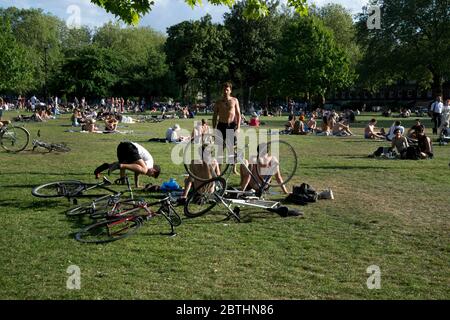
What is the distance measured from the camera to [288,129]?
1070 inches

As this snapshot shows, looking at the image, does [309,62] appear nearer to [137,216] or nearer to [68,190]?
[68,190]

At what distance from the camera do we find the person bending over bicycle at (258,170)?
31.3 ft

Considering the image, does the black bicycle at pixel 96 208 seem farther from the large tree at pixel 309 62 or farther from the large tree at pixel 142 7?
the large tree at pixel 309 62

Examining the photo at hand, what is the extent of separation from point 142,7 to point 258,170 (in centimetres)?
416

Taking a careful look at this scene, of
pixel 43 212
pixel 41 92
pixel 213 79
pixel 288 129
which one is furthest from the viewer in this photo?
pixel 41 92

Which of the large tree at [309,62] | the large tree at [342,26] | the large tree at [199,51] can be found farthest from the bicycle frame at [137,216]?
the large tree at [342,26]

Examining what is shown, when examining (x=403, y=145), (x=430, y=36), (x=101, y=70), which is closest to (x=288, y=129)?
(x=403, y=145)

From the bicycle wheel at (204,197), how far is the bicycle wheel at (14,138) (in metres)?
10.5

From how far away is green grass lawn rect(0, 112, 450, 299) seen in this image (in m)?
5.02

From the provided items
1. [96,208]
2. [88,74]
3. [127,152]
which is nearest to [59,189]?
[127,152]

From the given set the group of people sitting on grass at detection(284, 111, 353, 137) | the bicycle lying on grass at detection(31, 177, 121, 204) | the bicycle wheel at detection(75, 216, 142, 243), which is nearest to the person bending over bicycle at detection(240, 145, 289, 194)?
the bicycle lying on grass at detection(31, 177, 121, 204)

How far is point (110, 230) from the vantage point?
7180 mm
